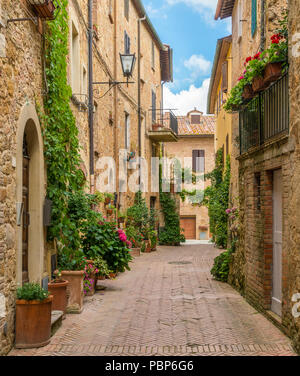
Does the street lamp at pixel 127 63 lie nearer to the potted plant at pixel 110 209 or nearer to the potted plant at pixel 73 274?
the potted plant at pixel 110 209

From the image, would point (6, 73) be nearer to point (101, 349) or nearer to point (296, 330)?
point (101, 349)

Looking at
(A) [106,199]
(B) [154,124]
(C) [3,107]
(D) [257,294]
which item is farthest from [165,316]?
(B) [154,124]

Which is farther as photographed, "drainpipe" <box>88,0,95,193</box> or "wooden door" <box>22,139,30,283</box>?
"drainpipe" <box>88,0,95,193</box>

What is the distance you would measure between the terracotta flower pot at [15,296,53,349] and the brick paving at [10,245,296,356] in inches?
4.6

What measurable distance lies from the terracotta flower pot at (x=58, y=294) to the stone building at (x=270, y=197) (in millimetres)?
2893

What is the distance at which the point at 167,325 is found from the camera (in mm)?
6523

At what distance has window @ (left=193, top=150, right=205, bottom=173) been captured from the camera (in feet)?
105

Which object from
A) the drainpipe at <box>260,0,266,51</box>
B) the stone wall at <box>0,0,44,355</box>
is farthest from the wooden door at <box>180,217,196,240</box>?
the stone wall at <box>0,0,44,355</box>

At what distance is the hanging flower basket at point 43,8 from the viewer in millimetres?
5977

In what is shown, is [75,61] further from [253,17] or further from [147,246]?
[147,246]

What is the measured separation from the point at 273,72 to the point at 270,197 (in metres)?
1.78

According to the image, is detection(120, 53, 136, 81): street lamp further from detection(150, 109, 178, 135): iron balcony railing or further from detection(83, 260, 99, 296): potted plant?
detection(150, 109, 178, 135): iron balcony railing

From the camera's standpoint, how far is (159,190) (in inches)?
890

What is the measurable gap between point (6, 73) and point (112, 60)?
9.91 meters
